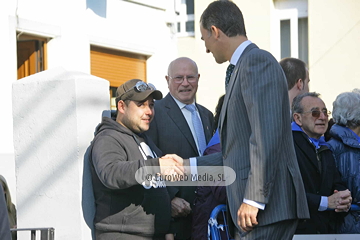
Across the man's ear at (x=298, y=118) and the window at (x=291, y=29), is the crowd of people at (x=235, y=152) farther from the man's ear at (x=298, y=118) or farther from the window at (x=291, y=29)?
the window at (x=291, y=29)

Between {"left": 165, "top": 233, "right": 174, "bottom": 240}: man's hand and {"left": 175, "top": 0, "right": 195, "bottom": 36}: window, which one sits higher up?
{"left": 175, "top": 0, "right": 195, "bottom": 36}: window

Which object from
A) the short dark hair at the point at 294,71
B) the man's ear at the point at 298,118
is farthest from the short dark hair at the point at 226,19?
the short dark hair at the point at 294,71

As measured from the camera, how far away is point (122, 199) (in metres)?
4.27

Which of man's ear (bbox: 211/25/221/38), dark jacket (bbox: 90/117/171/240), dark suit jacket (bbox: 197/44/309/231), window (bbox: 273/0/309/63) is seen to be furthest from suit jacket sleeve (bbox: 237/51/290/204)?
window (bbox: 273/0/309/63)

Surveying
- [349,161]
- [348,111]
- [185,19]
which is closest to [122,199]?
[349,161]

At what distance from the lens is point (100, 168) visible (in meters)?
4.12

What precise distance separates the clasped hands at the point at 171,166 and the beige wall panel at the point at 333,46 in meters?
9.17

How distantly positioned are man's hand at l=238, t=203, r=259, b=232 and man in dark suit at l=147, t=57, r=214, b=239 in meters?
1.06

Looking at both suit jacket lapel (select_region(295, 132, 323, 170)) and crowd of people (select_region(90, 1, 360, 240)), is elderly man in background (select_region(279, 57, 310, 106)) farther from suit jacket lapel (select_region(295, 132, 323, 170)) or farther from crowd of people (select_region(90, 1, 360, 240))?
suit jacket lapel (select_region(295, 132, 323, 170))

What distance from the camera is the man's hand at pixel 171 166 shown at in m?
4.07

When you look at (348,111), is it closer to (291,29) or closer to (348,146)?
(348,146)

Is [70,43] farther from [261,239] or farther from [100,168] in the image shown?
[261,239]

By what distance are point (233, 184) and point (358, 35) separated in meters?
9.87

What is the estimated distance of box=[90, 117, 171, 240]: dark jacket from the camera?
13.9 ft
